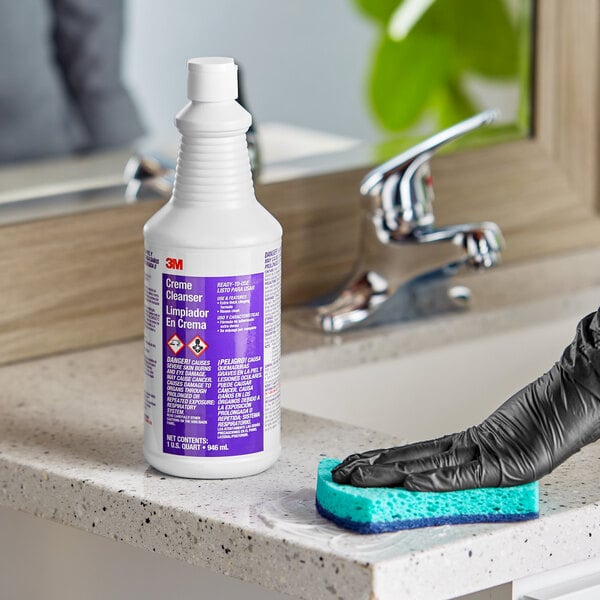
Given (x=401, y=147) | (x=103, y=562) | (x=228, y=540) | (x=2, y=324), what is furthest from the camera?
(x=401, y=147)

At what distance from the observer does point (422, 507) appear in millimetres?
664

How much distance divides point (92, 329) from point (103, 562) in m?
0.26

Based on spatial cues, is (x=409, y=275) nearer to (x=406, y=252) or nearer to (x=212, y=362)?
(x=406, y=252)

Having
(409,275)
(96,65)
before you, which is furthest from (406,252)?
(96,65)

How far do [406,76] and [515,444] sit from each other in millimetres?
585

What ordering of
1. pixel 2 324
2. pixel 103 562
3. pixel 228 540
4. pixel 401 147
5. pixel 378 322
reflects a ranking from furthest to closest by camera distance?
pixel 401 147, pixel 378 322, pixel 2 324, pixel 103 562, pixel 228 540

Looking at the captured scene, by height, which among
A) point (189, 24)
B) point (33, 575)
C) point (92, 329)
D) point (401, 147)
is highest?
point (189, 24)

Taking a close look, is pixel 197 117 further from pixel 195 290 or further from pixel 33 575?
pixel 33 575

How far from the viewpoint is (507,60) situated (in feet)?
4.16

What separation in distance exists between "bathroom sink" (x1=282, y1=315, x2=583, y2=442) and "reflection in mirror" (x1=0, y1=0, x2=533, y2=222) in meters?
0.19

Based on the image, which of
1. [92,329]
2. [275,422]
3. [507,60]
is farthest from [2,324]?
[507,60]

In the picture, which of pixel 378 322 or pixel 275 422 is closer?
pixel 275 422

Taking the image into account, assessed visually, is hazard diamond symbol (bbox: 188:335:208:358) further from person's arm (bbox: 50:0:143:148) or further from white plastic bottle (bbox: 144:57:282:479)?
person's arm (bbox: 50:0:143:148)

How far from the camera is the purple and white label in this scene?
28.0 inches
